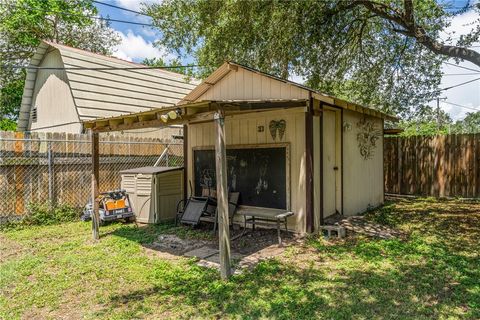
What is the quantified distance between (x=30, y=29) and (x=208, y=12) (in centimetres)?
1270

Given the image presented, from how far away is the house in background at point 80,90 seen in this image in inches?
360

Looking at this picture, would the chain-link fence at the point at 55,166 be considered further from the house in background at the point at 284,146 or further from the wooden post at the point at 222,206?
the wooden post at the point at 222,206

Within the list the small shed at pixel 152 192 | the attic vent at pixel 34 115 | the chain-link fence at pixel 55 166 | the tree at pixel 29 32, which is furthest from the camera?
the tree at pixel 29 32

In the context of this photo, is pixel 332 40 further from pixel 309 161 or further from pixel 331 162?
pixel 309 161

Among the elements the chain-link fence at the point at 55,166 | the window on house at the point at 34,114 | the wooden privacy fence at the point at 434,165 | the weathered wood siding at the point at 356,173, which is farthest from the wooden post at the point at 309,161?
the window on house at the point at 34,114

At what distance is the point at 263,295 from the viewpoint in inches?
131

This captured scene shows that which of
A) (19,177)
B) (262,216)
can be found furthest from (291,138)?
(19,177)

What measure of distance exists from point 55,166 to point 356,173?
668 centimetres

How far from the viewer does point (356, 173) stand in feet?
23.3

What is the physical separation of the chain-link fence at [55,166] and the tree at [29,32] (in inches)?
351

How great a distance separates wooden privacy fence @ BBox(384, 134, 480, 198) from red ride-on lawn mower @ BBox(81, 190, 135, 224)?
8345mm

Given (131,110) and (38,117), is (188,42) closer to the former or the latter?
(131,110)

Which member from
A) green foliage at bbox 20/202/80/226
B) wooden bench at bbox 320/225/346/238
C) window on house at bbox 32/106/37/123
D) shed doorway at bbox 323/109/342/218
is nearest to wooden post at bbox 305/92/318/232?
wooden bench at bbox 320/225/346/238

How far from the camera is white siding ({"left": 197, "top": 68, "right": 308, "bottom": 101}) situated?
5.76 meters
